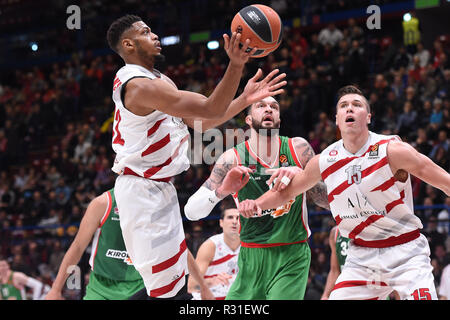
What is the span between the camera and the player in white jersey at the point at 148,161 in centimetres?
412

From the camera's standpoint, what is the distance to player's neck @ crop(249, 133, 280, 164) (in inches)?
227

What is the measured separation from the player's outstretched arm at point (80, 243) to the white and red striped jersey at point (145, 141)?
158 centimetres

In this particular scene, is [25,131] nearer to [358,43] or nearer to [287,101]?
[287,101]

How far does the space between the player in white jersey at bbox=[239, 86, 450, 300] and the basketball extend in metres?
0.83

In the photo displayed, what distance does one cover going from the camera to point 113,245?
5914mm

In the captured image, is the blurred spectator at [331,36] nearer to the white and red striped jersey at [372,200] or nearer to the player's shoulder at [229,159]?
the player's shoulder at [229,159]

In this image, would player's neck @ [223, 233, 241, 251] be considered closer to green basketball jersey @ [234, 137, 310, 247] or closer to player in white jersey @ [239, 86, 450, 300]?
green basketball jersey @ [234, 137, 310, 247]

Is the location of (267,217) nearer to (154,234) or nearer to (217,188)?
(217,188)

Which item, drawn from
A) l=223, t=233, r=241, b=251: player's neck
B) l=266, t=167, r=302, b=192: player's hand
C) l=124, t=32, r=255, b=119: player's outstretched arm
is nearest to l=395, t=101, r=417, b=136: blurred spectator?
l=223, t=233, r=241, b=251: player's neck

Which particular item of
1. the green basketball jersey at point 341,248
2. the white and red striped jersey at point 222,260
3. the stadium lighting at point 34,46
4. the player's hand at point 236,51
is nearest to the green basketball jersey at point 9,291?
the white and red striped jersey at point 222,260

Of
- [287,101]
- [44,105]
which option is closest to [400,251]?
[287,101]

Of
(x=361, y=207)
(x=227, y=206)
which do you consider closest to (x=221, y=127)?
(x=227, y=206)

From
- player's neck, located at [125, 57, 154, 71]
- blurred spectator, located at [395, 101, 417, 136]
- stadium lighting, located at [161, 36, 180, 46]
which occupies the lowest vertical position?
player's neck, located at [125, 57, 154, 71]
